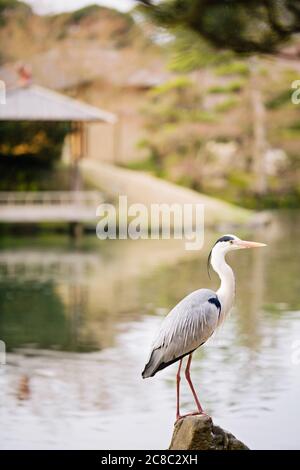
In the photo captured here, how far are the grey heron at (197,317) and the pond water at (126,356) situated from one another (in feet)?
3.61

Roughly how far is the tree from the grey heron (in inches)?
112

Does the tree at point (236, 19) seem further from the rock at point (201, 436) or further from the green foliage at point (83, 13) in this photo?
the green foliage at point (83, 13)

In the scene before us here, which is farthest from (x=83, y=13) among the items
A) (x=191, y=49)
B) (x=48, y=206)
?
(x=191, y=49)

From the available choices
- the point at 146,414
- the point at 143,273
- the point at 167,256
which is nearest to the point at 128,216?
the point at 167,256

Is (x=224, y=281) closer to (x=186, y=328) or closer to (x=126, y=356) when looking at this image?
(x=186, y=328)

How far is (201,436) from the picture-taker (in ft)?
14.9

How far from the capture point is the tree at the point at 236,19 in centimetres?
704

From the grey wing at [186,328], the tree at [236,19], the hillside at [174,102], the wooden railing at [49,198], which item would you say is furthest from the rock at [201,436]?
the hillside at [174,102]

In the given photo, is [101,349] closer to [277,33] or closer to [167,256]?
[277,33]

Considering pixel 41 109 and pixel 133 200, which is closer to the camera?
pixel 41 109

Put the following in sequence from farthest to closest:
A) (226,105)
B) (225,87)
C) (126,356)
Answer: (226,105)
(225,87)
(126,356)

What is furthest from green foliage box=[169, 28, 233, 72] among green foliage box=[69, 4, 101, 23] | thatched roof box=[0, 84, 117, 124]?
green foliage box=[69, 4, 101, 23]

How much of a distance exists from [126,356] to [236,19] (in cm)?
240

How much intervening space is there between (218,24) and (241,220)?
1373 cm
